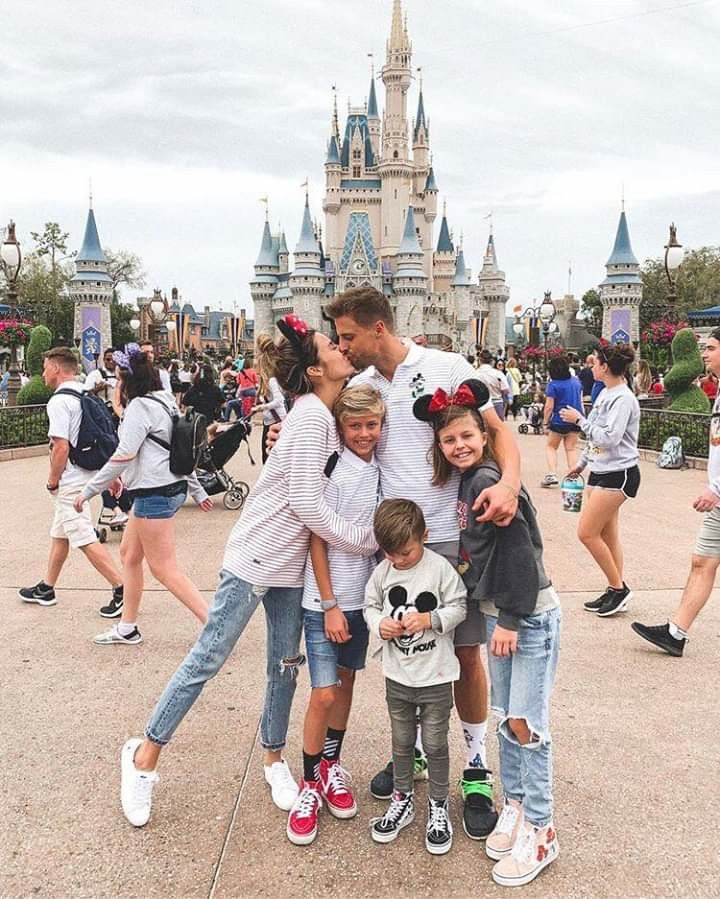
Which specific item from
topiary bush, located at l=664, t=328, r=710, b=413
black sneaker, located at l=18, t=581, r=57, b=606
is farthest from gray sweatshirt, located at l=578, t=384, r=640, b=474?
topiary bush, located at l=664, t=328, r=710, b=413

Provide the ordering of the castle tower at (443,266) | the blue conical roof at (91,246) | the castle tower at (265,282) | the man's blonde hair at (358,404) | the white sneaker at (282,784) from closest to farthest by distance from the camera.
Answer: the man's blonde hair at (358,404) < the white sneaker at (282,784) < the blue conical roof at (91,246) < the castle tower at (265,282) < the castle tower at (443,266)

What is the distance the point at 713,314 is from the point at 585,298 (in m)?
33.9

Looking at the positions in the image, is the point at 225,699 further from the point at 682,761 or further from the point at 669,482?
the point at 669,482

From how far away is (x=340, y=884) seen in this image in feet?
8.13

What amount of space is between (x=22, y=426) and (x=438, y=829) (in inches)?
512

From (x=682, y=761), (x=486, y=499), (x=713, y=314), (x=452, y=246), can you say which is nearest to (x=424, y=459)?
(x=486, y=499)

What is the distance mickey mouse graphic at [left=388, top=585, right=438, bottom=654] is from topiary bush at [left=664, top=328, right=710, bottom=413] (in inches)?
475

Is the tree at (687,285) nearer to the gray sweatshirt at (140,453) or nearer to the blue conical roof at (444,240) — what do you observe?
the blue conical roof at (444,240)

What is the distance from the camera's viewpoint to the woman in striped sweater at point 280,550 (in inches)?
107

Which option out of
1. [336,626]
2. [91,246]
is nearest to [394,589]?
[336,626]

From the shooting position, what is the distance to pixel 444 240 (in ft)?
285

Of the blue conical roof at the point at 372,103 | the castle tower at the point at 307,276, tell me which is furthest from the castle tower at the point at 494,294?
the castle tower at the point at 307,276

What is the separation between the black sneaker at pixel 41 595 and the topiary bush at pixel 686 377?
11280 mm

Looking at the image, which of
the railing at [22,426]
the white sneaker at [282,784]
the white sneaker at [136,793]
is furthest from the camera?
the railing at [22,426]
